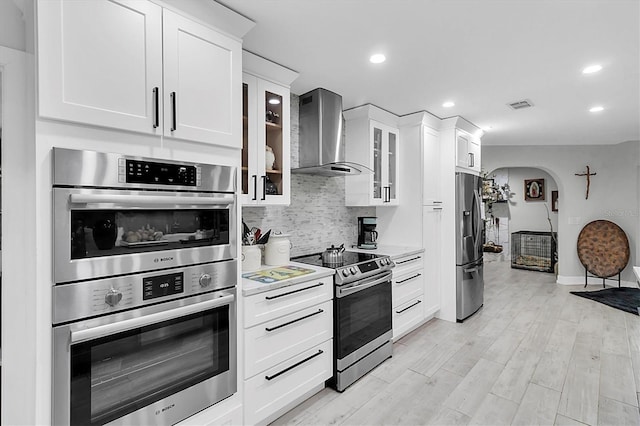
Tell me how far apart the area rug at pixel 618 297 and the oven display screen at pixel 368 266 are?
13.1 feet

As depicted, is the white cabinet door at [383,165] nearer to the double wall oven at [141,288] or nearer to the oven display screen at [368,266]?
the oven display screen at [368,266]

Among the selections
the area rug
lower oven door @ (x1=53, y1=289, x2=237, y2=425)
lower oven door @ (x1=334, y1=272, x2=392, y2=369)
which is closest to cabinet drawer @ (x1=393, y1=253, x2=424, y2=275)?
lower oven door @ (x1=334, y1=272, x2=392, y2=369)

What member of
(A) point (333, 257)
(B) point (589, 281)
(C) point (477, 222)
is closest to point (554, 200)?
(B) point (589, 281)

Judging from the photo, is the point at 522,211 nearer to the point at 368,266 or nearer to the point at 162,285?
the point at 368,266

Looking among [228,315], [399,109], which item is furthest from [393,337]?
[399,109]

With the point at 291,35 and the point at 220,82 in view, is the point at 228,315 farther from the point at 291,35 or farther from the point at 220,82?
the point at 291,35

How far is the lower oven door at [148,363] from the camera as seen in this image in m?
1.29

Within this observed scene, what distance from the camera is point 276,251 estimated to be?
2.58 metres

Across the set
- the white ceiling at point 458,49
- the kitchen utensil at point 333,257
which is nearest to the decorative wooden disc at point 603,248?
the white ceiling at point 458,49

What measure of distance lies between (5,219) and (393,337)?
2.91m

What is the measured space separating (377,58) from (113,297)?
220 centimetres

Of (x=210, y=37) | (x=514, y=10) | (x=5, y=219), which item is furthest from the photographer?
(x=514, y=10)

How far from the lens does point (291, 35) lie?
2.07 metres

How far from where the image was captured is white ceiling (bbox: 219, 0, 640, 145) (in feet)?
5.94
